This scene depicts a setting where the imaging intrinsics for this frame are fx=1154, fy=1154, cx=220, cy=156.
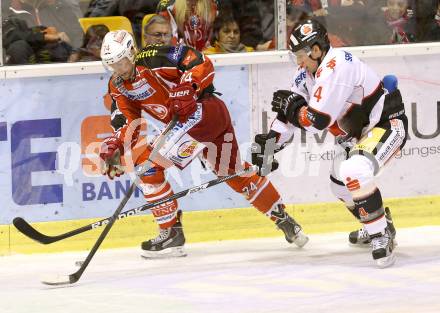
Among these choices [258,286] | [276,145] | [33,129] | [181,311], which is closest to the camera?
[181,311]

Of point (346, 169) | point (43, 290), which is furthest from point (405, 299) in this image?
point (43, 290)

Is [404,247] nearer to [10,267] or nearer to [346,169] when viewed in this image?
[346,169]

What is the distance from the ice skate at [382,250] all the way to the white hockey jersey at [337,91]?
56 centimetres

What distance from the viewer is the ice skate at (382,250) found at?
5652 mm

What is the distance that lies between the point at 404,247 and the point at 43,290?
1994mm

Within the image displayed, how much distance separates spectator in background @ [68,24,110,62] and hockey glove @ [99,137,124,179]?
64 cm

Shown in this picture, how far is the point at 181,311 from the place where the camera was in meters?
4.85

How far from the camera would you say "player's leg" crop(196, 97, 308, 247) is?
20.6 feet

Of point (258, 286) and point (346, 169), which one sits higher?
point (346, 169)

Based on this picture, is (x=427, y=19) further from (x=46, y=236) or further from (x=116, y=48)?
(x=46, y=236)

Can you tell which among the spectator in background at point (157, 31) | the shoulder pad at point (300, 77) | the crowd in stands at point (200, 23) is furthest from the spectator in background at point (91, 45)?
the shoulder pad at point (300, 77)

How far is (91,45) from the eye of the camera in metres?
6.58

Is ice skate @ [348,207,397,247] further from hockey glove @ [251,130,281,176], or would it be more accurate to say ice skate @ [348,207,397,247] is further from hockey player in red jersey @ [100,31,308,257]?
hockey glove @ [251,130,281,176]

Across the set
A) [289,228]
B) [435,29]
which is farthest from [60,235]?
[435,29]
